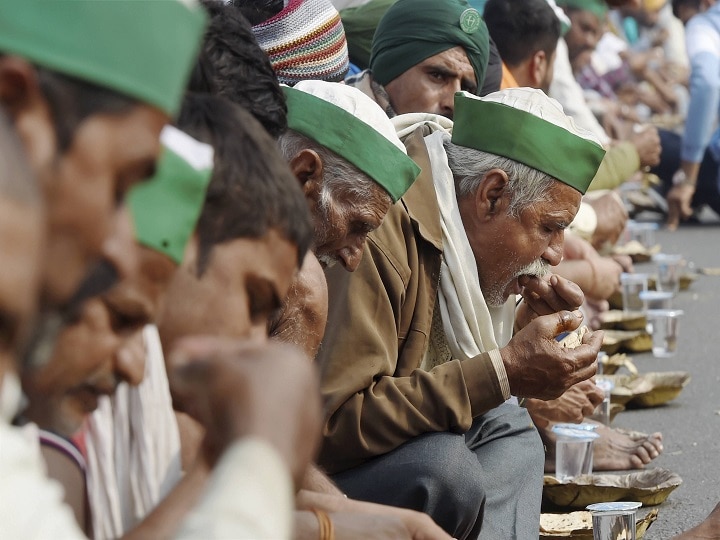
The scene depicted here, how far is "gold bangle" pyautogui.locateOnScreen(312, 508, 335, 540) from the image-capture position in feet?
8.05

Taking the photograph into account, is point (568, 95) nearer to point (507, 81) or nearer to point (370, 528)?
point (507, 81)

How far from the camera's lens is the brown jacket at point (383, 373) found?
365 cm

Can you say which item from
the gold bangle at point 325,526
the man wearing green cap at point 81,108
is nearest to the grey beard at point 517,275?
the gold bangle at point 325,526

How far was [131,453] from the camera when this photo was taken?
7.11ft

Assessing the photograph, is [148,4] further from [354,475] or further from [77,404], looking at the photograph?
[354,475]

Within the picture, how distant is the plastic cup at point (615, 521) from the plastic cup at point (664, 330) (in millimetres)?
3417

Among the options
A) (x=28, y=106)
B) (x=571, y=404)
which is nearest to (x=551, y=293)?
(x=571, y=404)

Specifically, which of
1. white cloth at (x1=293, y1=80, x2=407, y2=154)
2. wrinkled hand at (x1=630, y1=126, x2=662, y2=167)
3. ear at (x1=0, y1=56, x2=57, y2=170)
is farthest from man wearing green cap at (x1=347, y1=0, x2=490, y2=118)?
wrinkled hand at (x1=630, y1=126, x2=662, y2=167)

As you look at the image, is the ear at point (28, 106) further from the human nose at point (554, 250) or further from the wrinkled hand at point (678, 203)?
the wrinkled hand at point (678, 203)

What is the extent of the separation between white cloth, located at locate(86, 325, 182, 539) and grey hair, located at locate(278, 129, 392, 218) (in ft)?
4.78

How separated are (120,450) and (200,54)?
0.97 meters

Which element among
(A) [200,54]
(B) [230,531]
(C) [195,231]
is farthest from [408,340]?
(B) [230,531]

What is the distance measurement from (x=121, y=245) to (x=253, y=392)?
26 centimetres

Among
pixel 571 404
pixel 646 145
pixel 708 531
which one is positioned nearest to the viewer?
pixel 708 531
